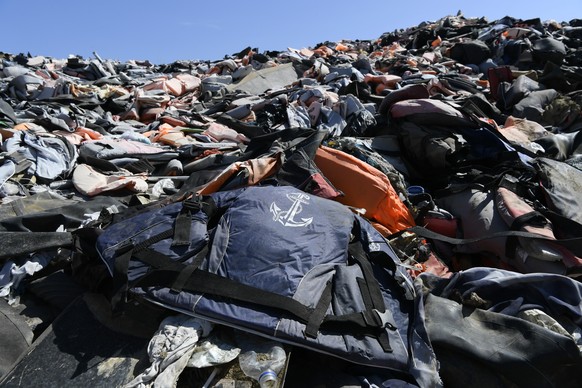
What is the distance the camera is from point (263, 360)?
1.82 m

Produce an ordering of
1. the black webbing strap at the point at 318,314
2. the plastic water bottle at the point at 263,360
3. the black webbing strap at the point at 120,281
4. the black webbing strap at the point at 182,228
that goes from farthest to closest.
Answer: the black webbing strap at the point at 182,228, the black webbing strap at the point at 120,281, the black webbing strap at the point at 318,314, the plastic water bottle at the point at 263,360

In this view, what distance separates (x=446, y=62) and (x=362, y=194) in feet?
26.0

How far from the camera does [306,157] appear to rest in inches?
140

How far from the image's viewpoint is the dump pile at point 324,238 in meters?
1.96

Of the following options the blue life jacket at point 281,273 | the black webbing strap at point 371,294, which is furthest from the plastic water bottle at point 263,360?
the black webbing strap at point 371,294

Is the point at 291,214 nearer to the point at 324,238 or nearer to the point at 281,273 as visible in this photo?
the point at 324,238

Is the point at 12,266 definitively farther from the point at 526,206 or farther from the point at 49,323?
the point at 526,206

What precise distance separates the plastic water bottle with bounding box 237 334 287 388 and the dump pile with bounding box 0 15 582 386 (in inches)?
2.4

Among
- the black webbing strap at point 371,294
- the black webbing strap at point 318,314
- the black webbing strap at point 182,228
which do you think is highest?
the black webbing strap at point 182,228

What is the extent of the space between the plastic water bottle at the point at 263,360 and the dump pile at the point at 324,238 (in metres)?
0.06

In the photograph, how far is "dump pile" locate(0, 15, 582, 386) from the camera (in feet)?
6.43

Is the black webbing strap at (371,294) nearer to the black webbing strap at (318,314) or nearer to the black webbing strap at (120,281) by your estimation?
the black webbing strap at (318,314)

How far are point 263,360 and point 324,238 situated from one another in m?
0.88

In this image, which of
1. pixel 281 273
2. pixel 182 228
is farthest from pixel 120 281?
pixel 281 273
